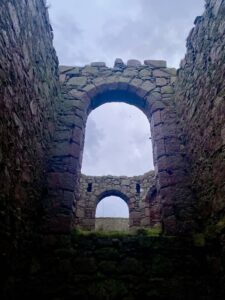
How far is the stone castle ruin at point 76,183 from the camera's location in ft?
9.57

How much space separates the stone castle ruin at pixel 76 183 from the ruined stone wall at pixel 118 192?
5.28m

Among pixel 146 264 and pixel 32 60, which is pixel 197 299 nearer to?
pixel 146 264

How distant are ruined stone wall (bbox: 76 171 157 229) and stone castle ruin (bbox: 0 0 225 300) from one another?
5.28 meters

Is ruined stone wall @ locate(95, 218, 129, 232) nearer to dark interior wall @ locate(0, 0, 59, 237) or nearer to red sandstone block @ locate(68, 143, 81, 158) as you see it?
red sandstone block @ locate(68, 143, 81, 158)

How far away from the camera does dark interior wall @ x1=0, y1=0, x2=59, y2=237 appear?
267 cm

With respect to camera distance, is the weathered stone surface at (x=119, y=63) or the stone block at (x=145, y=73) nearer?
the stone block at (x=145, y=73)

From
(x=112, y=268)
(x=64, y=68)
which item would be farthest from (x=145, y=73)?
(x=112, y=268)

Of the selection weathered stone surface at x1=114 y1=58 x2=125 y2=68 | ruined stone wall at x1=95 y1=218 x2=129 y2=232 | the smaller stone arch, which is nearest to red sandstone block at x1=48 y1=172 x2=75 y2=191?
weathered stone surface at x1=114 y1=58 x2=125 y2=68

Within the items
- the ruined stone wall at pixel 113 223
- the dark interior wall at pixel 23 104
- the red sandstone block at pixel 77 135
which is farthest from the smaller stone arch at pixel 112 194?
the dark interior wall at pixel 23 104

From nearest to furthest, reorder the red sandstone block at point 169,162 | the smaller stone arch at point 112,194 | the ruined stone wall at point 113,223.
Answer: the red sandstone block at point 169,162 < the smaller stone arch at point 112,194 < the ruined stone wall at point 113,223

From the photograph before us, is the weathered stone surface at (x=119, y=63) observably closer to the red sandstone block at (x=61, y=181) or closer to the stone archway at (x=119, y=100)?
the stone archway at (x=119, y=100)

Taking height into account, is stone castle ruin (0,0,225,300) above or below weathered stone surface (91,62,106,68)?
below

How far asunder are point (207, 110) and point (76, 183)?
223cm

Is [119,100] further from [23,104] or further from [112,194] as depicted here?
[112,194]
